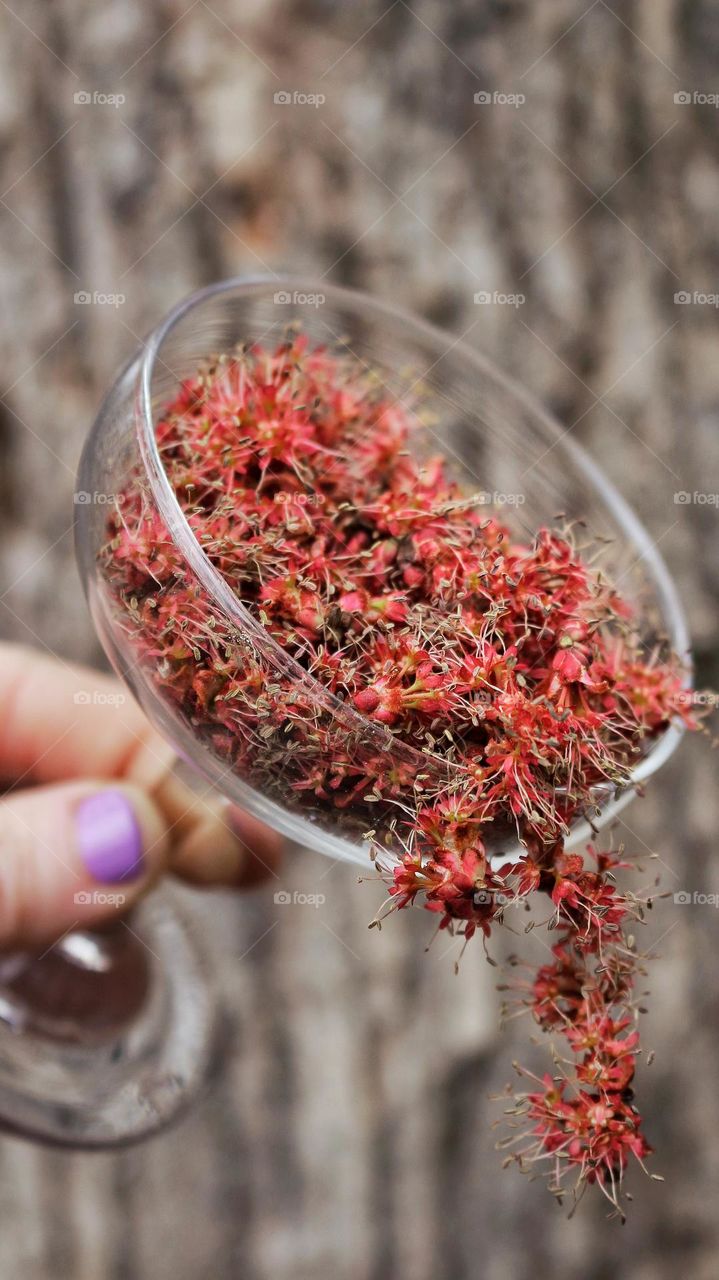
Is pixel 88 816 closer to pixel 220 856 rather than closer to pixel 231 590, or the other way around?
pixel 220 856

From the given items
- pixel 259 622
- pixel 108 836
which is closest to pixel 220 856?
pixel 108 836

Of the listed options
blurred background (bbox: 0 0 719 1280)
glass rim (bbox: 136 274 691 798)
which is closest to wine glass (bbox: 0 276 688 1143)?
glass rim (bbox: 136 274 691 798)

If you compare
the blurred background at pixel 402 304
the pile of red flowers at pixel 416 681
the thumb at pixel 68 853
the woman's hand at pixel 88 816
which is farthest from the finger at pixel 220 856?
the pile of red flowers at pixel 416 681

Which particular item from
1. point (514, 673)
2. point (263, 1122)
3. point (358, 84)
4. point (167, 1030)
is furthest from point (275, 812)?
point (358, 84)

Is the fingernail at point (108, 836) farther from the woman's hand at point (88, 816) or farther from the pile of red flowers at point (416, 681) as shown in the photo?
the pile of red flowers at point (416, 681)

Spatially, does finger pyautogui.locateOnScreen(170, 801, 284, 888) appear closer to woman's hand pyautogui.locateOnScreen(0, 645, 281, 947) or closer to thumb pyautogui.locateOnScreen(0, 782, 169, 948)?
woman's hand pyautogui.locateOnScreen(0, 645, 281, 947)

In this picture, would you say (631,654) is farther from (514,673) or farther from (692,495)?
(692,495)
